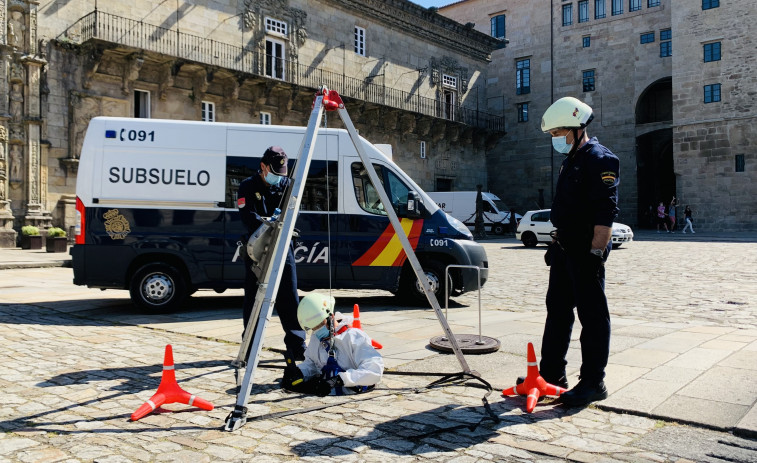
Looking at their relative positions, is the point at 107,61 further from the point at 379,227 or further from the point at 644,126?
the point at 644,126

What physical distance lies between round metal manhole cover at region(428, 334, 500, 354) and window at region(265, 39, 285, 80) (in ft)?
76.0

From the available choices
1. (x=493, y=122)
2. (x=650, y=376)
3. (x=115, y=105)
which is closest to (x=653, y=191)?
(x=493, y=122)

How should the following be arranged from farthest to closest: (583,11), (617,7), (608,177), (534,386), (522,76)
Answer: (522,76) < (583,11) < (617,7) < (534,386) < (608,177)

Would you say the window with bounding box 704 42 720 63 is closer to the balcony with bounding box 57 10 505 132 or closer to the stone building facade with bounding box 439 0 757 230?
the stone building facade with bounding box 439 0 757 230

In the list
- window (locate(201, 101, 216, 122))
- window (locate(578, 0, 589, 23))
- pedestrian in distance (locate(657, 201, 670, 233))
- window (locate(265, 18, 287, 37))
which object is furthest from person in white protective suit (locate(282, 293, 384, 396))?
window (locate(578, 0, 589, 23))

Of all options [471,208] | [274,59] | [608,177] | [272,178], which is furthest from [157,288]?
[471,208]

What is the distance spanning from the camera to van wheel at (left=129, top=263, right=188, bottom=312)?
8.67 meters

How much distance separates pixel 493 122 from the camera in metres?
41.8

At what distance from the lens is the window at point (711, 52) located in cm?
3406

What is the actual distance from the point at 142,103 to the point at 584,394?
23004mm

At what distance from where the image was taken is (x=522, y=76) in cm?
4359

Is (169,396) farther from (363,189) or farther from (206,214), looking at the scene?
(363,189)

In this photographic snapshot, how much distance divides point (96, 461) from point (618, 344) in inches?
195

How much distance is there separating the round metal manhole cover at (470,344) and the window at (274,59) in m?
23.2
